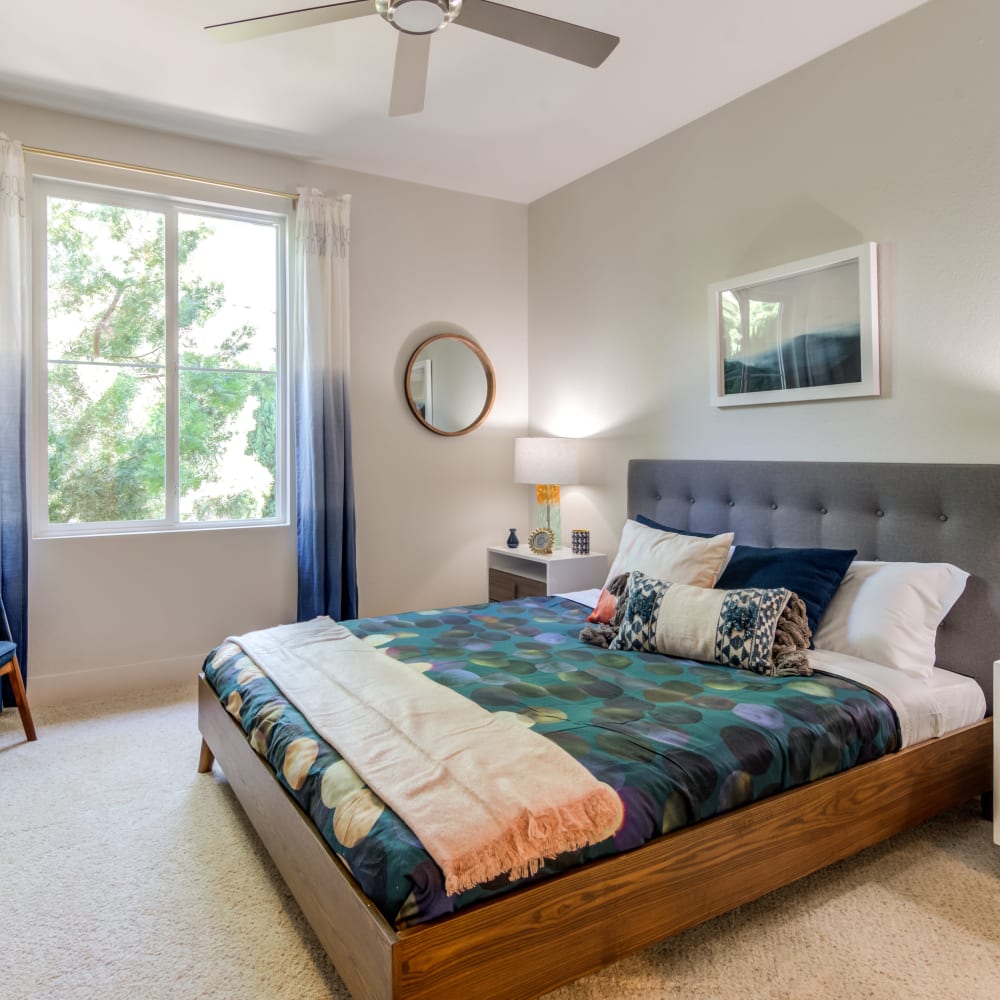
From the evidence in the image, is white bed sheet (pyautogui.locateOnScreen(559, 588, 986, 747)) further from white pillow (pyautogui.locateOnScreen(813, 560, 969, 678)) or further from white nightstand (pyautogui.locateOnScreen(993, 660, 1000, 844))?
white nightstand (pyautogui.locateOnScreen(993, 660, 1000, 844))

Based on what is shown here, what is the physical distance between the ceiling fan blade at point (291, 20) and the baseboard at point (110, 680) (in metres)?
2.76

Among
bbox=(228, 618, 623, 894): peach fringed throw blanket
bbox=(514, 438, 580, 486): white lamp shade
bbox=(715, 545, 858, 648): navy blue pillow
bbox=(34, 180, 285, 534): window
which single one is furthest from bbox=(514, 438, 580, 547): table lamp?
bbox=(228, 618, 623, 894): peach fringed throw blanket

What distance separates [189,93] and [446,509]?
244 cm

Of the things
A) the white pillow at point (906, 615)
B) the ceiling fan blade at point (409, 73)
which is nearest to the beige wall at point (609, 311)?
the white pillow at point (906, 615)

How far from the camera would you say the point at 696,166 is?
3.40 meters

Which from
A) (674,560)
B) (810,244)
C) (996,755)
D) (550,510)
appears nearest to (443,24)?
(810,244)

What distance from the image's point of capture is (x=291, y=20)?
2.15m

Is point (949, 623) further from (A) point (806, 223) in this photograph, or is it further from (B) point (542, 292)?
(B) point (542, 292)

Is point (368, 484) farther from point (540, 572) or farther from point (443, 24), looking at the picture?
point (443, 24)

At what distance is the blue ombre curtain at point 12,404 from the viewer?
3.14 meters

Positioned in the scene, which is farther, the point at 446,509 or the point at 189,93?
the point at 446,509

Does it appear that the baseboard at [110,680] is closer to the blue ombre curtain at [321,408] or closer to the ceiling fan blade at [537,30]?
the blue ombre curtain at [321,408]

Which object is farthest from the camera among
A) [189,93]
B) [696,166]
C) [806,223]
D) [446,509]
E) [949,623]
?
[446,509]

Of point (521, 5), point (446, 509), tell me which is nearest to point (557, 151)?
point (521, 5)
